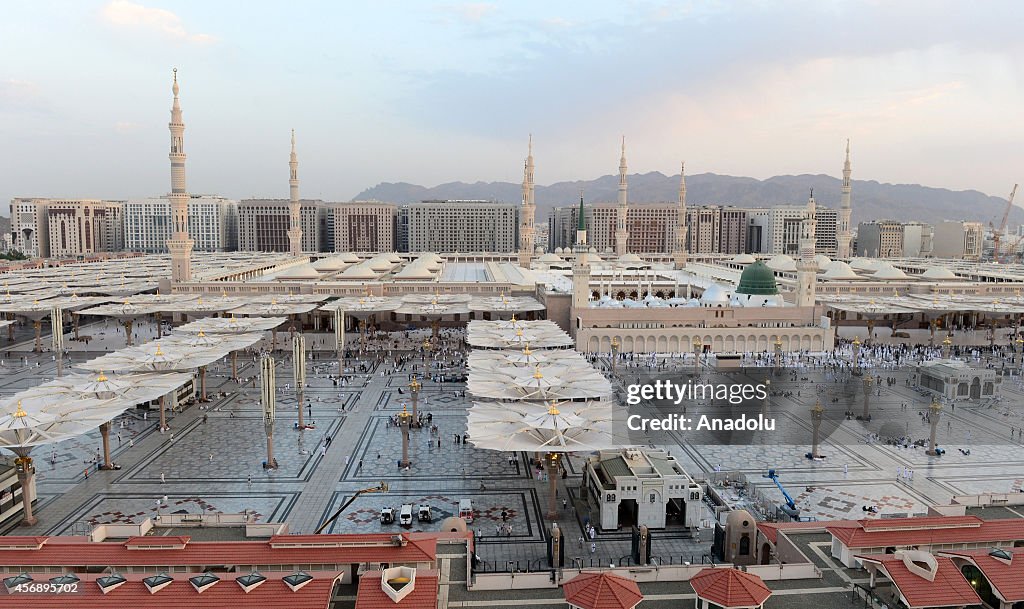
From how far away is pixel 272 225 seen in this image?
128 metres

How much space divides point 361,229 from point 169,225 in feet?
129

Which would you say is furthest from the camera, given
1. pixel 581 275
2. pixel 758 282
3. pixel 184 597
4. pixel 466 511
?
pixel 758 282

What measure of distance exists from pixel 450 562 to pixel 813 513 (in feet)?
37.7

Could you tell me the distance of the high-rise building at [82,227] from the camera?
123 meters

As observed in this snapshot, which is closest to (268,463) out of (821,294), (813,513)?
(813,513)

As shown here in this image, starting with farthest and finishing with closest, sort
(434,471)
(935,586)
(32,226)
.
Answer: (32,226) → (434,471) → (935,586)

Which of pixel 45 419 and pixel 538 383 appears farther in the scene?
pixel 538 383

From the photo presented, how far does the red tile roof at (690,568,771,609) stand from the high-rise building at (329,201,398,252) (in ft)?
389

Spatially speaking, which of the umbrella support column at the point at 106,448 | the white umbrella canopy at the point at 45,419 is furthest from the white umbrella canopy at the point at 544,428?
the umbrella support column at the point at 106,448

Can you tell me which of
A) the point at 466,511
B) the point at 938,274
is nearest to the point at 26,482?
the point at 466,511

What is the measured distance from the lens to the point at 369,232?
416 ft

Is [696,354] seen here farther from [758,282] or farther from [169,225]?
[169,225]

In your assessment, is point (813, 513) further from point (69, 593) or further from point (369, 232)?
point (369, 232)

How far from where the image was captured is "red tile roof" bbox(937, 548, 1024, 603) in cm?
1179
